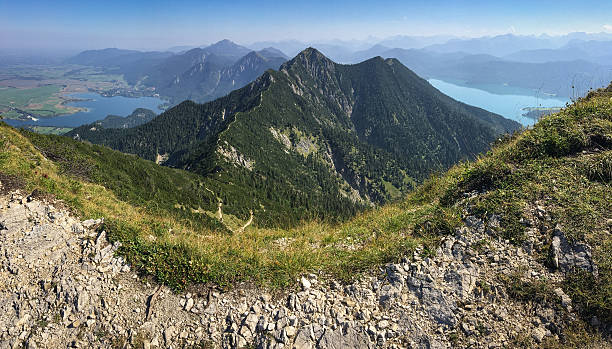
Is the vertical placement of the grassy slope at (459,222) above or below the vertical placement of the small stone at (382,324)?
above

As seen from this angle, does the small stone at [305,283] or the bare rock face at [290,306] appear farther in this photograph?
the small stone at [305,283]

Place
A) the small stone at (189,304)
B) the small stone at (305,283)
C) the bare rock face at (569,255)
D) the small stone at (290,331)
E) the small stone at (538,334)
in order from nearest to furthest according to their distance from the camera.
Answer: the small stone at (538,334) < the bare rock face at (569,255) < the small stone at (290,331) < the small stone at (189,304) < the small stone at (305,283)

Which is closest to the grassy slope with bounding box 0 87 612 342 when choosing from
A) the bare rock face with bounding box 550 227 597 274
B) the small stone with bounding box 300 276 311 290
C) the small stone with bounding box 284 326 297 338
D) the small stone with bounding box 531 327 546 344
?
the bare rock face with bounding box 550 227 597 274

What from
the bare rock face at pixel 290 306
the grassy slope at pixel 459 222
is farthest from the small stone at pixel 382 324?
the grassy slope at pixel 459 222

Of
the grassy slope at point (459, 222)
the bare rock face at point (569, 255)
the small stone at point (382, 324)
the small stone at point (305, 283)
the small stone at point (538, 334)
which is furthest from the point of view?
the small stone at point (305, 283)

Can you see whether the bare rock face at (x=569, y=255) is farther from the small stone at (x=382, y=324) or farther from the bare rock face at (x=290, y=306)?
the small stone at (x=382, y=324)

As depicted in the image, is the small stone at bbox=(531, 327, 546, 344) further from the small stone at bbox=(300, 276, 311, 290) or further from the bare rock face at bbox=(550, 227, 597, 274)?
the small stone at bbox=(300, 276, 311, 290)

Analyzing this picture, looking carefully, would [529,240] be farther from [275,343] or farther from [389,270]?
[275,343]

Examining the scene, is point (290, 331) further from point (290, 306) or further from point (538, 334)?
point (538, 334)
